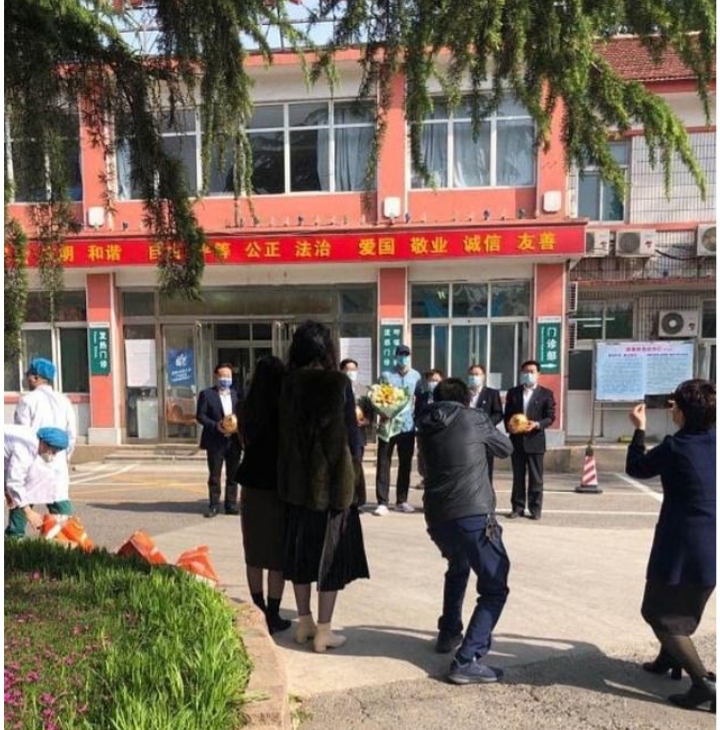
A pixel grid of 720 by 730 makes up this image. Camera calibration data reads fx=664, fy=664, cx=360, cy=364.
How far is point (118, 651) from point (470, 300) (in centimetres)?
1056

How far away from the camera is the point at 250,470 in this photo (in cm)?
404

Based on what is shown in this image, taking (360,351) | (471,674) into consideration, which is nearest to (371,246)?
(360,351)

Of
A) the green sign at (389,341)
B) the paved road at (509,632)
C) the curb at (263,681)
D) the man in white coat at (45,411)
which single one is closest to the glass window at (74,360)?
the green sign at (389,341)

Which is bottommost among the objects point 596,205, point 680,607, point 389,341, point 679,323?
point 680,607

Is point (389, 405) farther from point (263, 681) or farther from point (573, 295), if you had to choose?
point (573, 295)

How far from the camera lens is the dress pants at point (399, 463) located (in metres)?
7.91

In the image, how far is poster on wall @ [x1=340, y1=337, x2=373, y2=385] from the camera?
12.6 meters

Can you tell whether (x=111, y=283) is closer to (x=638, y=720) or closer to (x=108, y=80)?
(x=108, y=80)

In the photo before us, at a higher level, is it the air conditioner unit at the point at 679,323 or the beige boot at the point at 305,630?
the air conditioner unit at the point at 679,323

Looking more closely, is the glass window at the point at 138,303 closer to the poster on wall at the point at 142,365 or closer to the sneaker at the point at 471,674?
the poster on wall at the point at 142,365

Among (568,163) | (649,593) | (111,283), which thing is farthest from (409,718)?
(111,283)

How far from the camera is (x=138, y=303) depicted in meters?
13.2

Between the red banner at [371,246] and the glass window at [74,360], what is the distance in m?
1.61

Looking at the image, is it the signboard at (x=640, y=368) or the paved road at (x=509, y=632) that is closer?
the paved road at (x=509, y=632)
